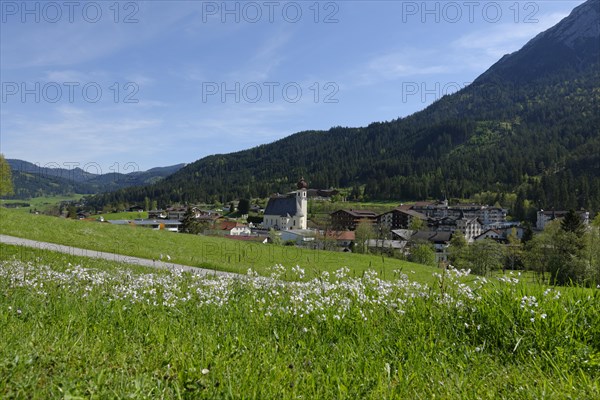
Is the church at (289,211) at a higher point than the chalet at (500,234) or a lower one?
higher

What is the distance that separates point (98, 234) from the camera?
27094 mm

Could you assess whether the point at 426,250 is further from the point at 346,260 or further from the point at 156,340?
the point at 156,340

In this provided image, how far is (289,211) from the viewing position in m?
150

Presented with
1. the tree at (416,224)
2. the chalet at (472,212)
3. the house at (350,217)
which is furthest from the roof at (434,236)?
the chalet at (472,212)

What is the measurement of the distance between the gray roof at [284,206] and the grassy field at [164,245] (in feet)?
393

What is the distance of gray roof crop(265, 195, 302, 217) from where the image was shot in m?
150

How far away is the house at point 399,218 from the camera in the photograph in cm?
17238

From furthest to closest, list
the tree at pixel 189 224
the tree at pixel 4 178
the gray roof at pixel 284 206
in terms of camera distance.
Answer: the gray roof at pixel 284 206, the tree at pixel 189 224, the tree at pixel 4 178

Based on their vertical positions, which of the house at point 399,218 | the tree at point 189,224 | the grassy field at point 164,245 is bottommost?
the house at point 399,218

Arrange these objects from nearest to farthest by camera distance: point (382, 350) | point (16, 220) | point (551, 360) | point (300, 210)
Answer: point (551, 360), point (382, 350), point (16, 220), point (300, 210)

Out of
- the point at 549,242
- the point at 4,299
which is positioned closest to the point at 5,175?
the point at 4,299

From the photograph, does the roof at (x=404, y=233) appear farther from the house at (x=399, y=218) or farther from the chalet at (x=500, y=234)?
the house at (x=399, y=218)

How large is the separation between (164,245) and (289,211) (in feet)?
405

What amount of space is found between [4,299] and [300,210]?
144 m
